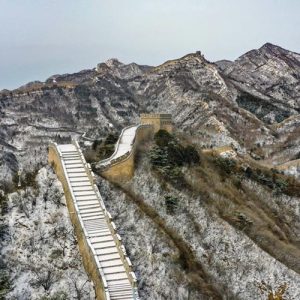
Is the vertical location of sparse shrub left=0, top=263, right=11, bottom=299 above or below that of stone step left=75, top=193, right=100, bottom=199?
below

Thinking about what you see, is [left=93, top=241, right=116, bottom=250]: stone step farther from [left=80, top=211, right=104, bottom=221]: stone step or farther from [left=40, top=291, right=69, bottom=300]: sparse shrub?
[left=40, top=291, right=69, bottom=300]: sparse shrub

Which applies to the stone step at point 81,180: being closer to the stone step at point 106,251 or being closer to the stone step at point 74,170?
the stone step at point 74,170

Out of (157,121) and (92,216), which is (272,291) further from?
(157,121)

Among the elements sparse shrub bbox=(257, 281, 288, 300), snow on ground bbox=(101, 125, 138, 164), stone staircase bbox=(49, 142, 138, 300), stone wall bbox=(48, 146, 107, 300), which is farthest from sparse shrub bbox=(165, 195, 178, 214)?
sparse shrub bbox=(257, 281, 288, 300)

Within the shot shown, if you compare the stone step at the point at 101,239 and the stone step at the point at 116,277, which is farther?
the stone step at the point at 101,239

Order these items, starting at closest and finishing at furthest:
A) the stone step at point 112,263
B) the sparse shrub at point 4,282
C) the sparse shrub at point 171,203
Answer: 1. the sparse shrub at point 4,282
2. the stone step at point 112,263
3. the sparse shrub at point 171,203

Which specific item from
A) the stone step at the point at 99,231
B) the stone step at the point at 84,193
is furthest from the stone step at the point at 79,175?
the stone step at the point at 99,231

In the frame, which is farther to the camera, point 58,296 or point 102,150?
point 102,150

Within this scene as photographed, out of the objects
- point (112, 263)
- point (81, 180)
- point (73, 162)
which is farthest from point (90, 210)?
point (73, 162)
